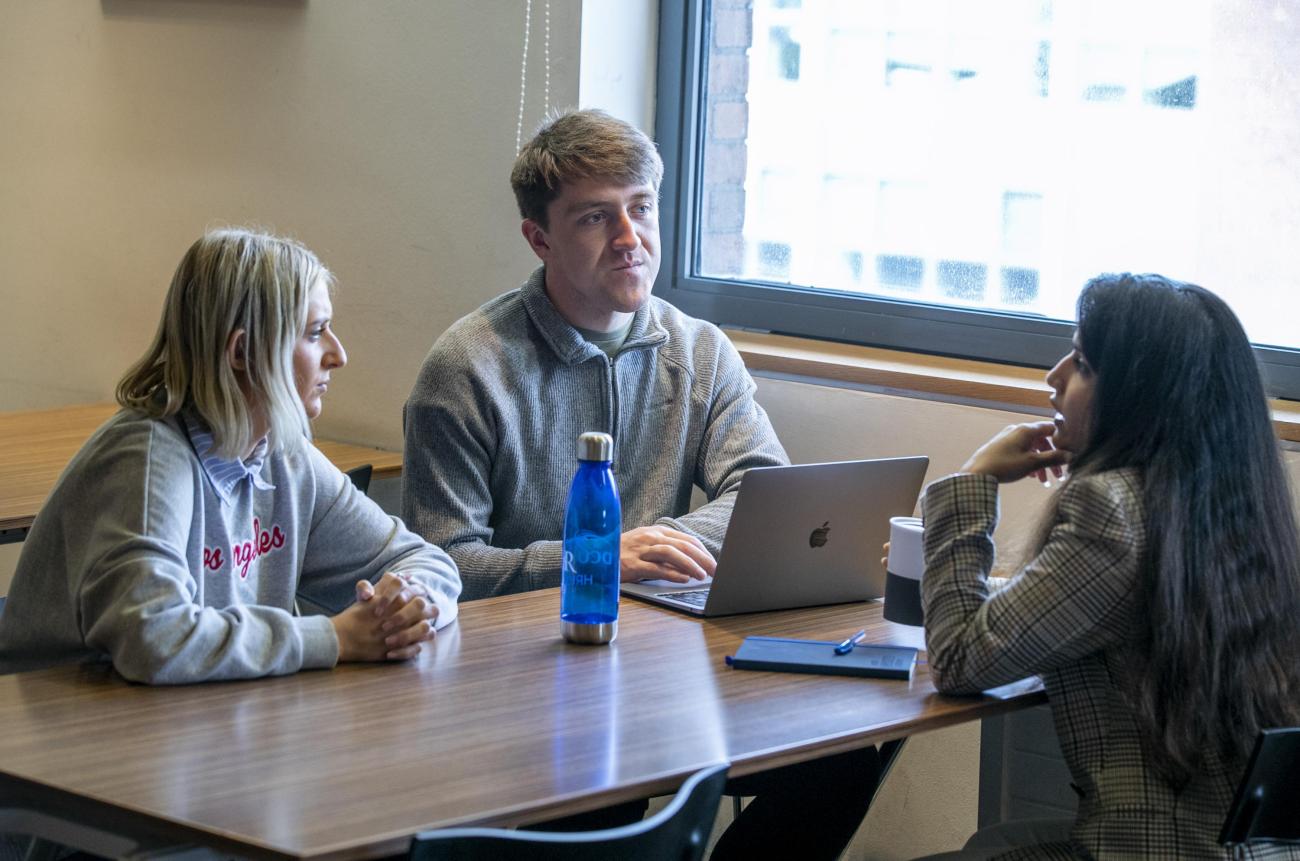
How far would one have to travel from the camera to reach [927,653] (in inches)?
74.4

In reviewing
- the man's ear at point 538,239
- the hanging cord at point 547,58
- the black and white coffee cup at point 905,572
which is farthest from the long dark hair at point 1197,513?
the hanging cord at point 547,58

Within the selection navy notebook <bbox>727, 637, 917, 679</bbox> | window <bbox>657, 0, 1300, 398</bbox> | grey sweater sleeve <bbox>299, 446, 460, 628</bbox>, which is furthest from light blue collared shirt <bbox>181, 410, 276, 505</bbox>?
window <bbox>657, 0, 1300, 398</bbox>

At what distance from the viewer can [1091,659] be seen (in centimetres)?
178

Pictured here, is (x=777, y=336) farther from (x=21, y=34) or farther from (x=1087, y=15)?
(x=21, y=34)

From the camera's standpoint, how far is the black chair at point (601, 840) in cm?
127

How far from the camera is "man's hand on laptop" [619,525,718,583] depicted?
7.50 ft

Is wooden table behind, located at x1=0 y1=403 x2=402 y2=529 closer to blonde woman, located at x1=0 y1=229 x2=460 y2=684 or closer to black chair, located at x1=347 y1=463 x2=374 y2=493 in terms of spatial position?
black chair, located at x1=347 y1=463 x2=374 y2=493

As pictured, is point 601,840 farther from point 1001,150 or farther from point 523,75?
point 523,75

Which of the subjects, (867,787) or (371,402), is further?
(371,402)

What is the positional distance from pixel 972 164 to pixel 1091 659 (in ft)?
4.60

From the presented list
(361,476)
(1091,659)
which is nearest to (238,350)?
(361,476)

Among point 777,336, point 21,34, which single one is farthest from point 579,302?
point 21,34

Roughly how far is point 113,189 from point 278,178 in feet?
1.93

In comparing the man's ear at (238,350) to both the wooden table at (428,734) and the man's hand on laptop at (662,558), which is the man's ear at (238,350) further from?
the man's hand on laptop at (662,558)
